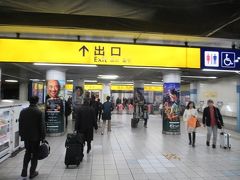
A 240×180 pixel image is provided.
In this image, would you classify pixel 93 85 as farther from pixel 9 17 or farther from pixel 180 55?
pixel 9 17

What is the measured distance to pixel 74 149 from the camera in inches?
237

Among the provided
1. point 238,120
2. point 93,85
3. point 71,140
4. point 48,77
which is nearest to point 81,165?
point 71,140

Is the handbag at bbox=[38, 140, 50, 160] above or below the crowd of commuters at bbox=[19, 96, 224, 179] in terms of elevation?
below

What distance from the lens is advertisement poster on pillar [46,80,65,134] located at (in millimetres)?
10812

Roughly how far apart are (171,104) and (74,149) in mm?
6631

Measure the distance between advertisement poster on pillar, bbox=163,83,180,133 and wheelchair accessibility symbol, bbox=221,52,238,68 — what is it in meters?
6.40

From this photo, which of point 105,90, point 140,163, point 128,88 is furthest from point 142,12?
point 128,88

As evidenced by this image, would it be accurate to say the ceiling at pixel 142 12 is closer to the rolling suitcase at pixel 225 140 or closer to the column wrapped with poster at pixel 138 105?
the rolling suitcase at pixel 225 140

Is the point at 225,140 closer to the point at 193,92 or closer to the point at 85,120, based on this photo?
the point at 85,120

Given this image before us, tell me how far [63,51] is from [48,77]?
5.97 meters

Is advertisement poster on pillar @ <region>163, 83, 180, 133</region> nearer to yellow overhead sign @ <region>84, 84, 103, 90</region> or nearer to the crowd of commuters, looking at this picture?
the crowd of commuters

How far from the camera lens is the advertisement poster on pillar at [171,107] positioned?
38.6 ft

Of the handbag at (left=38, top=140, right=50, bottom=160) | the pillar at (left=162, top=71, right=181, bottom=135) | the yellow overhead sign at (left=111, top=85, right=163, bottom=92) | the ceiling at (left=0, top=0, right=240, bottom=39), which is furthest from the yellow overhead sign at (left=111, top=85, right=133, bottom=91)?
the ceiling at (left=0, top=0, right=240, bottom=39)

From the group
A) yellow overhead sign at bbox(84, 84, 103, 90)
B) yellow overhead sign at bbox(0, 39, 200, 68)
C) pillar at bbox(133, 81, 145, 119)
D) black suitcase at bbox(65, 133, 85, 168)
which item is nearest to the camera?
yellow overhead sign at bbox(0, 39, 200, 68)
